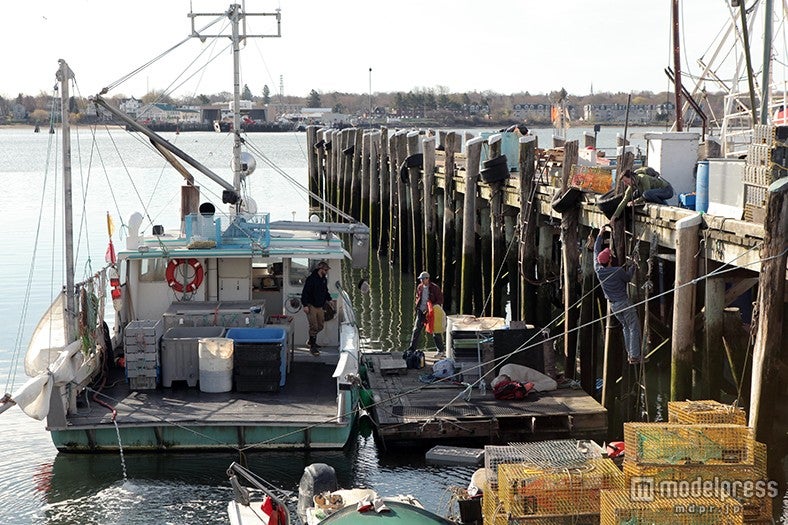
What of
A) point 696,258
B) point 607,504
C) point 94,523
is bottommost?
point 94,523

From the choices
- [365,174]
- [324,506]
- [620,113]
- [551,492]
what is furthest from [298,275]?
[620,113]

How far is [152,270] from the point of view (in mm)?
16453

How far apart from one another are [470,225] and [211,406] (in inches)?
393

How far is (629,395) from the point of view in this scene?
50.2 feet

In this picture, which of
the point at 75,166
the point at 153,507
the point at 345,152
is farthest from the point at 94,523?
the point at 75,166

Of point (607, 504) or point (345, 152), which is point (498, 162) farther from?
point (345, 152)

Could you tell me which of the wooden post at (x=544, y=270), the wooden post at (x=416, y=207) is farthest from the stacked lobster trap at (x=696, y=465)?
the wooden post at (x=416, y=207)

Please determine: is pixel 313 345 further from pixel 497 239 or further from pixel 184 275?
pixel 497 239

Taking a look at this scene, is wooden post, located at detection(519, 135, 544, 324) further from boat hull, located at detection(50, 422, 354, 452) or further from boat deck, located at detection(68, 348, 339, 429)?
boat hull, located at detection(50, 422, 354, 452)

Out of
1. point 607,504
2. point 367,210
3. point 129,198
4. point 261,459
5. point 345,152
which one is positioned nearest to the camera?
point 607,504

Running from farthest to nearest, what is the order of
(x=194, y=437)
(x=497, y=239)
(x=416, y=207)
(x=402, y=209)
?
(x=402, y=209) < (x=416, y=207) < (x=497, y=239) < (x=194, y=437)

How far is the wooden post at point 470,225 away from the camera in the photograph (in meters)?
22.2

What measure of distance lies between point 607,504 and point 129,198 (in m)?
56.6

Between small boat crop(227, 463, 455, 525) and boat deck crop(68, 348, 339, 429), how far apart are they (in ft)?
3.35
